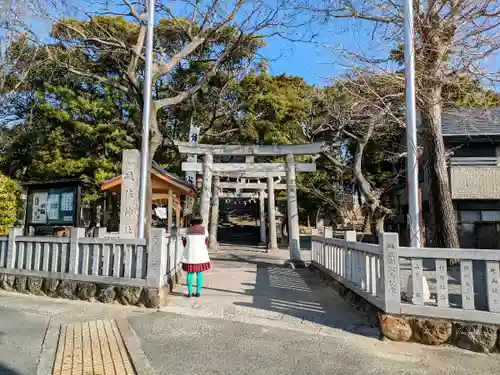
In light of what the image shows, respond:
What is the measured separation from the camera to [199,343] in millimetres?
4422

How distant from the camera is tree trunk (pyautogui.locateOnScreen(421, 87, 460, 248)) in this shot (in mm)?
8557

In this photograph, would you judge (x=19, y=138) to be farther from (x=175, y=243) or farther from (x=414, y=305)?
(x=414, y=305)

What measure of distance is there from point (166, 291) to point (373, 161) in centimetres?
1672

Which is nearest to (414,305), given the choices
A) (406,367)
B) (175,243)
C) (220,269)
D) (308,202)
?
(406,367)

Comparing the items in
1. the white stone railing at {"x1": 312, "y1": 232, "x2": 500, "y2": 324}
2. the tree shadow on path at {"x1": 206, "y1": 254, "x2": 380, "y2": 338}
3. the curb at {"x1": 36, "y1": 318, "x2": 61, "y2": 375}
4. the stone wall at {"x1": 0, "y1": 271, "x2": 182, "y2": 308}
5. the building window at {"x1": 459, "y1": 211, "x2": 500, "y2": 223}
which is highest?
the building window at {"x1": 459, "y1": 211, "x2": 500, "y2": 223}

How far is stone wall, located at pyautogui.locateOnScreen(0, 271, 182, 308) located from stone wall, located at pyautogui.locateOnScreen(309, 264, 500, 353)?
3428 mm

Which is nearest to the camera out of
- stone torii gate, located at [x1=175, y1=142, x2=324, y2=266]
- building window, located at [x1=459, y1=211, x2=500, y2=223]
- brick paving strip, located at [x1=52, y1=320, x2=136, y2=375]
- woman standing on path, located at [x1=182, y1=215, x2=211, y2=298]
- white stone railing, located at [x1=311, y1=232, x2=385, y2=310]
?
brick paving strip, located at [x1=52, y1=320, x2=136, y2=375]

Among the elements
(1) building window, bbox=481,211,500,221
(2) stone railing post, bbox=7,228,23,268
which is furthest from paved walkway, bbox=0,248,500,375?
(1) building window, bbox=481,211,500,221

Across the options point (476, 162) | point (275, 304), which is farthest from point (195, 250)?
point (476, 162)

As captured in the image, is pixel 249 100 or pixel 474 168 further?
pixel 249 100

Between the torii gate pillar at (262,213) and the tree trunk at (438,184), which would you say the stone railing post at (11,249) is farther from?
the torii gate pillar at (262,213)

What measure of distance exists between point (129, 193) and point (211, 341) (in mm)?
4383

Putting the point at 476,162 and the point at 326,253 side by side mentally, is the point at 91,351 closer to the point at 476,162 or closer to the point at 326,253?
the point at 326,253

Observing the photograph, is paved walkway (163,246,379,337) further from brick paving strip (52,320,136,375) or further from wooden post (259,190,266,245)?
wooden post (259,190,266,245)
